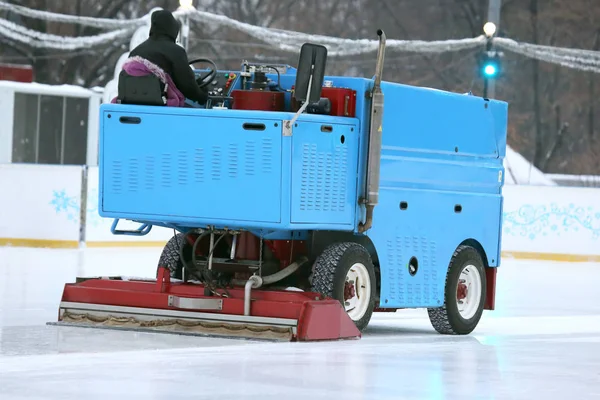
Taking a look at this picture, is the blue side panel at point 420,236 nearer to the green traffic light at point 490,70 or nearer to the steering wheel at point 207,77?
the steering wheel at point 207,77

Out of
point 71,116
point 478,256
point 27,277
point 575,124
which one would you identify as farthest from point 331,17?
point 478,256

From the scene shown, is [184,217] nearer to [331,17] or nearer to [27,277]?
[27,277]

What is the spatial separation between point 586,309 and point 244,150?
18.1 feet

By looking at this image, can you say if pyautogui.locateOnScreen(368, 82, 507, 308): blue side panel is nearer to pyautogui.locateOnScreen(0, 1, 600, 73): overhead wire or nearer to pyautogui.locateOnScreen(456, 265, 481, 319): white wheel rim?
pyautogui.locateOnScreen(456, 265, 481, 319): white wheel rim

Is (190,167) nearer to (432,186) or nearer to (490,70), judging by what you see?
(432,186)

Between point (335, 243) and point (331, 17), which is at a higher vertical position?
point (331, 17)

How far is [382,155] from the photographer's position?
31.5ft

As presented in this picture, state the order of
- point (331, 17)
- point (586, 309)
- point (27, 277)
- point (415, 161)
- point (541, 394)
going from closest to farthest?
point (541, 394) → point (415, 161) → point (586, 309) → point (27, 277) → point (331, 17)

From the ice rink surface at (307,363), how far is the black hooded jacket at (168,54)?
1.66 metres

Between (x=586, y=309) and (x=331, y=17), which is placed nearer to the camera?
(x=586, y=309)

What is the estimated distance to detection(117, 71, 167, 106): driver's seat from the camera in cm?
922

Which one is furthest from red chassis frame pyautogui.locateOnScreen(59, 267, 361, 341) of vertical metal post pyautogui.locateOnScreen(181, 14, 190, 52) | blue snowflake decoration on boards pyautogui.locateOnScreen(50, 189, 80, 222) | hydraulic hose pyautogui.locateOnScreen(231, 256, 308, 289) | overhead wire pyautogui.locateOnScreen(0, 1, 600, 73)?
overhead wire pyautogui.locateOnScreen(0, 1, 600, 73)

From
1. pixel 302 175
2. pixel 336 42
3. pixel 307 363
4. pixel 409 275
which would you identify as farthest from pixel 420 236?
pixel 336 42

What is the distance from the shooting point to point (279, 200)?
29.0 ft
